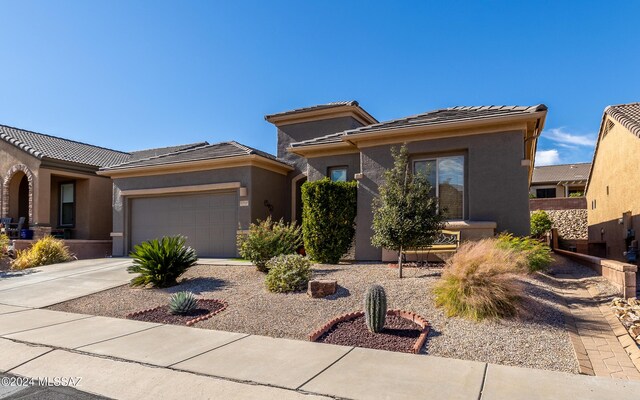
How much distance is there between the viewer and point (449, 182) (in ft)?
40.7

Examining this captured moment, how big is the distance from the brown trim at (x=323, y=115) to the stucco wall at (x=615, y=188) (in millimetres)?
9972

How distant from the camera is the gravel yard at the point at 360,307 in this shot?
575 centimetres

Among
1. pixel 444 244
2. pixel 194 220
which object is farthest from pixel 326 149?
pixel 194 220

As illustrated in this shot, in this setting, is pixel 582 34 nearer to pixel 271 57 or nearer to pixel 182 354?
pixel 271 57

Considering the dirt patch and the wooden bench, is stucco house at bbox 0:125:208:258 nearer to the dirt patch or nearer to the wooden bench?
the dirt patch

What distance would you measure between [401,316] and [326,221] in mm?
5593

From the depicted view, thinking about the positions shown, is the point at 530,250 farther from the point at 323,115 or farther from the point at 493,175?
the point at 323,115

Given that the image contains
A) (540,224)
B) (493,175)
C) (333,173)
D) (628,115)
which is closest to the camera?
(493,175)

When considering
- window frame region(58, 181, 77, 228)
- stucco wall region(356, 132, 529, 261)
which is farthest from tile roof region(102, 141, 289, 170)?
stucco wall region(356, 132, 529, 261)

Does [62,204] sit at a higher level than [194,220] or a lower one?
higher

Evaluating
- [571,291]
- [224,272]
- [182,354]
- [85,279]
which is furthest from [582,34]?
[85,279]

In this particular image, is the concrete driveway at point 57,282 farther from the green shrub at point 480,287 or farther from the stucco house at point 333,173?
the green shrub at point 480,287

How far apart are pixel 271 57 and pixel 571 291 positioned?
39.7 feet

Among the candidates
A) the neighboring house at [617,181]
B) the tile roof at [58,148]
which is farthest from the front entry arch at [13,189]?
the neighboring house at [617,181]
